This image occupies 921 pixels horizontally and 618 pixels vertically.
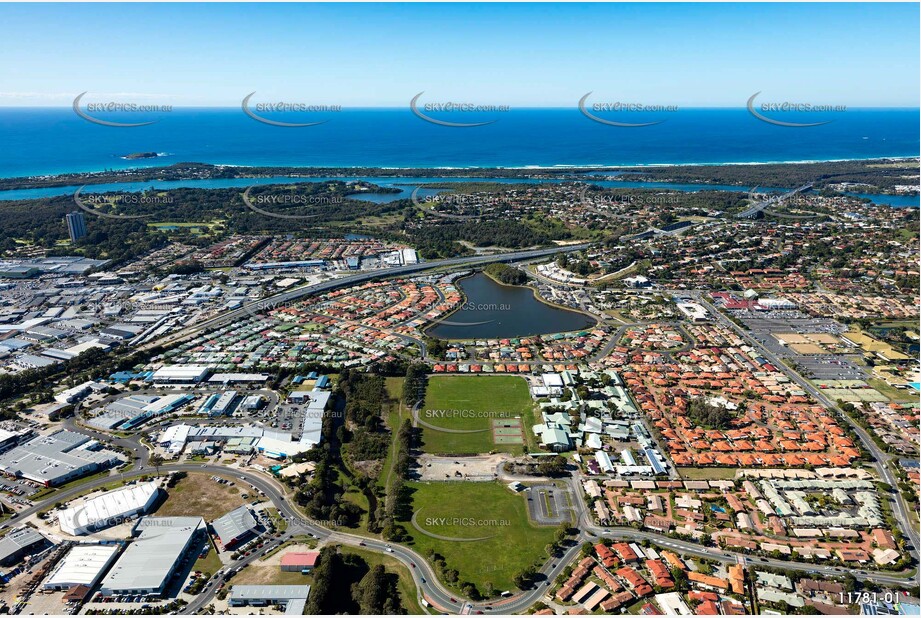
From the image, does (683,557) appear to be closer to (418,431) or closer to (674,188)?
(418,431)

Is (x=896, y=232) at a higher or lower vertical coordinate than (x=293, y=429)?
higher

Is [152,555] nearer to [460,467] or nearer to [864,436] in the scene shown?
[460,467]

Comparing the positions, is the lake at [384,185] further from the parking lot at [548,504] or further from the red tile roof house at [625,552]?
the red tile roof house at [625,552]

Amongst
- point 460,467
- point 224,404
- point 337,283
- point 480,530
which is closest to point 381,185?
point 337,283

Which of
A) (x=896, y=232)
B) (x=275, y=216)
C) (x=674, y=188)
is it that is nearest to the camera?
(x=896, y=232)

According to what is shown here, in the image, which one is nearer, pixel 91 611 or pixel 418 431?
pixel 91 611

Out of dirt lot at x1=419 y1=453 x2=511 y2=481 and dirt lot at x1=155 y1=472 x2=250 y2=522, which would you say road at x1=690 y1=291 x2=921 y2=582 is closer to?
dirt lot at x1=419 y1=453 x2=511 y2=481

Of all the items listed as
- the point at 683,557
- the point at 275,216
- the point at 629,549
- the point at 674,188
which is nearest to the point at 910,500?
the point at 683,557
